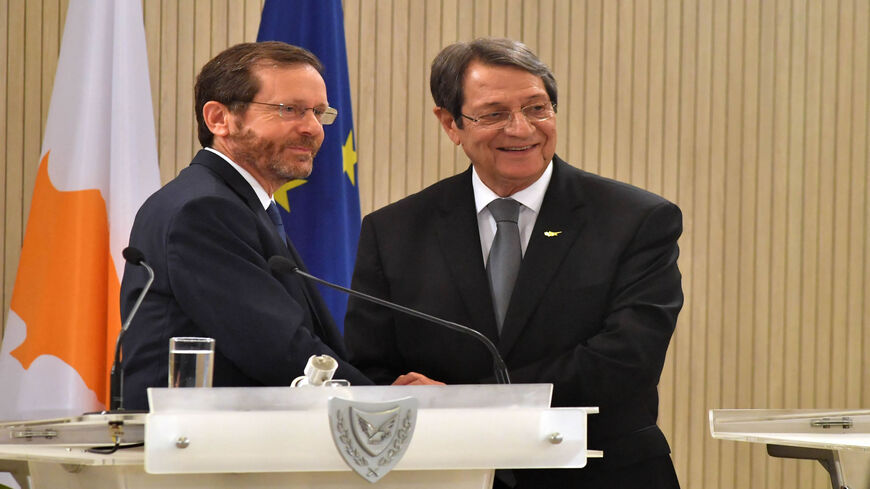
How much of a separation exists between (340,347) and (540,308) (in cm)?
58

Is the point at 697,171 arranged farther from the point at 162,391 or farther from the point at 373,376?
the point at 162,391

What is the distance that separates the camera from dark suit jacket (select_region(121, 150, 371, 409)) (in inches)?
86.7

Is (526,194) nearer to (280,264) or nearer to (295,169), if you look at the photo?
(295,169)

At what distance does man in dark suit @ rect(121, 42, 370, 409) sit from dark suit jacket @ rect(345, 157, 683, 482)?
19cm

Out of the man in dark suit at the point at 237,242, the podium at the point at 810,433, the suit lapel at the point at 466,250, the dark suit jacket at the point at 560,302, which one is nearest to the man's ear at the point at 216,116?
the man in dark suit at the point at 237,242

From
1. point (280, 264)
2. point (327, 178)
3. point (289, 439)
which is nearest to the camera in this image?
point (289, 439)

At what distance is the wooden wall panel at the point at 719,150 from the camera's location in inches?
178

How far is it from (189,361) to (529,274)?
87cm

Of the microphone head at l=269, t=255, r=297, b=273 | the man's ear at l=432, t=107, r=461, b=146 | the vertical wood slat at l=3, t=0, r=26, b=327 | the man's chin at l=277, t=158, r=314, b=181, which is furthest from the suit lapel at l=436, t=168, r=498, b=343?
the vertical wood slat at l=3, t=0, r=26, b=327

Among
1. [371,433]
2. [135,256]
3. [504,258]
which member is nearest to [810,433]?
[504,258]

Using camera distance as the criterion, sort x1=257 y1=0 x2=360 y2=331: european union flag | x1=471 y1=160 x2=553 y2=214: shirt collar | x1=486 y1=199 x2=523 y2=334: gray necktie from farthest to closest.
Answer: x1=257 y1=0 x2=360 y2=331: european union flag < x1=471 y1=160 x2=553 y2=214: shirt collar < x1=486 y1=199 x2=523 y2=334: gray necktie

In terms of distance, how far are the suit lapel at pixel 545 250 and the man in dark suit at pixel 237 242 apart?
0.37 meters

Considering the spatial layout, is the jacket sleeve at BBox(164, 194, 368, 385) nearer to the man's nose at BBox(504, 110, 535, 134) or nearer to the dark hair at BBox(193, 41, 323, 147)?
the dark hair at BBox(193, 41, 323, 147)

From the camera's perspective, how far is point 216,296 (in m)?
2.24
